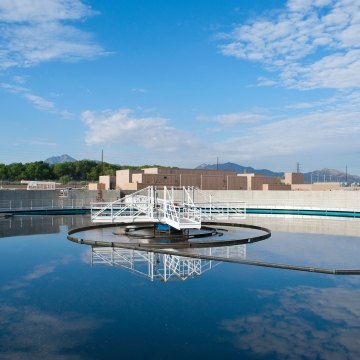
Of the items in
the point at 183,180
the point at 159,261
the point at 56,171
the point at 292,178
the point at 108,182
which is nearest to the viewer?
the point at 159,261

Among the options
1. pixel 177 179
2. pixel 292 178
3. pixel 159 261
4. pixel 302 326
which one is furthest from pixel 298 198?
pixel 302 326

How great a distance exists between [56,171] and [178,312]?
67340mm

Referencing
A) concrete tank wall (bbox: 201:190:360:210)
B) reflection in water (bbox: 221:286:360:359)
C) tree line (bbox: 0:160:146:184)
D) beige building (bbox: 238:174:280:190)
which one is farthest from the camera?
tree line (bbox: 0:160:146:184)

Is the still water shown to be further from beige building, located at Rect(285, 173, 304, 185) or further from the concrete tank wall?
beige building, located at Rect(285, 173, 304, 185)

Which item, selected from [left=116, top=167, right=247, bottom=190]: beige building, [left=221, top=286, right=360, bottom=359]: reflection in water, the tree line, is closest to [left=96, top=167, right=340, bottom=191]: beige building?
[left=116, top=167, right=247, bottom=190]: beige building

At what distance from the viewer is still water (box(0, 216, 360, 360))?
532cm

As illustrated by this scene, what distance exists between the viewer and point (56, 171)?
70.4 metres

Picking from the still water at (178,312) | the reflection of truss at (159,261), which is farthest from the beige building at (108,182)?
the still water at (178,312)

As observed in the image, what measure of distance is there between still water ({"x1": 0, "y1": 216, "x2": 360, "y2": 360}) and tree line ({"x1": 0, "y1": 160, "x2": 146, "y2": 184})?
52152mm

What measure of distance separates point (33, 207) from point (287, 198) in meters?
18.5

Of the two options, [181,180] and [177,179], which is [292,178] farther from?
[177,179]

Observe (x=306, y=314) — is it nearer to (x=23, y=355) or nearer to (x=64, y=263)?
(x=23, y=355)

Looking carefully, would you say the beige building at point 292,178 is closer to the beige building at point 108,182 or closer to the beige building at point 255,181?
the beige building at point 255,181

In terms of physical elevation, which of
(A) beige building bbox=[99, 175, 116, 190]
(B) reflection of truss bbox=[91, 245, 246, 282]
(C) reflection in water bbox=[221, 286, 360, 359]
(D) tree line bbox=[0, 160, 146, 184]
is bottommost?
(C) reflection in water bbox=[221, 286, 360, 359]
